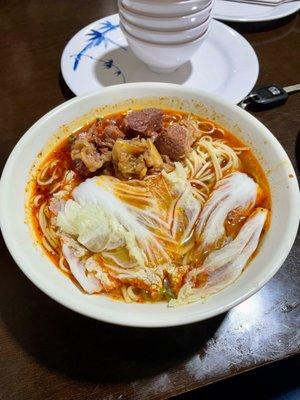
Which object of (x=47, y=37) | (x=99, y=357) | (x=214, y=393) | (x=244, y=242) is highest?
(x=47, y=37)

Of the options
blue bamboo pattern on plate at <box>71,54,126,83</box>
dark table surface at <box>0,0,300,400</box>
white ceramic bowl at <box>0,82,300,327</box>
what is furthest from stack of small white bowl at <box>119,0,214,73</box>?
dark table surface at <box>0,0,300,400</box>

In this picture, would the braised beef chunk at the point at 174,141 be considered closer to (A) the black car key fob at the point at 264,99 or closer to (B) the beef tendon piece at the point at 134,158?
(B) the beef tendon piece at the point at 134,158

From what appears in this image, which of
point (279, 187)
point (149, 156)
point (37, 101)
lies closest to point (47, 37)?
point (37, 101)

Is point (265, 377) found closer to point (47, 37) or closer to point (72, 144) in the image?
point (72, 144)

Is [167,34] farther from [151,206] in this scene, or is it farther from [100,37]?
[151,206]

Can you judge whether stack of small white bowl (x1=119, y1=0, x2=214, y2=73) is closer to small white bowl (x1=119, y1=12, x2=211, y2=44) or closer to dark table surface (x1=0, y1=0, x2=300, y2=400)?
small white bowl (x1=119, y1=12, x2=211, y2=44)

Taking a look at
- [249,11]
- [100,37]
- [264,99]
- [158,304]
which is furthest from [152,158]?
[249,11]

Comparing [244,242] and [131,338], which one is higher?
[244,242]

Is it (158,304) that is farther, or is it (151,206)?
(151,206)
